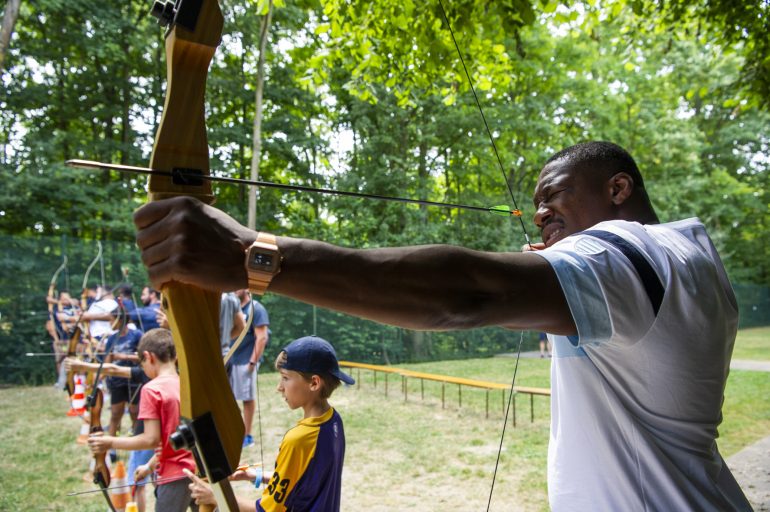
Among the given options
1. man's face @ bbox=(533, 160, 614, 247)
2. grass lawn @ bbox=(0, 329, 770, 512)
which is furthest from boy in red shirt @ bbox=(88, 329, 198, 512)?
man's face @ bbox=(533, 160, 614, 247)

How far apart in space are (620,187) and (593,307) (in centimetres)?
58

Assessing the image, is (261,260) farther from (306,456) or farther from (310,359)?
(310,359)

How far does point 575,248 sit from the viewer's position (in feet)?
3.31

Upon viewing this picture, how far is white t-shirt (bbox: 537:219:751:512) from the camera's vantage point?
993mm

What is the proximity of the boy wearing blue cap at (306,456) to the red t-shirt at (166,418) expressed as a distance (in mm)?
659

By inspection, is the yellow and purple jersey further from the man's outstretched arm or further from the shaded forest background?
the shaded forest background

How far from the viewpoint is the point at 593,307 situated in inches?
38.2

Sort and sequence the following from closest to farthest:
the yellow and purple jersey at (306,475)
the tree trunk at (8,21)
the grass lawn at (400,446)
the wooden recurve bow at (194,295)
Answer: the wooden recurve bow at (194,295), the yellow and purple jersey at (306,475), the grass lawn at (400,446), the tree trunk at (8,21)

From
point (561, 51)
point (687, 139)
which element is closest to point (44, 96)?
point (561, 51)

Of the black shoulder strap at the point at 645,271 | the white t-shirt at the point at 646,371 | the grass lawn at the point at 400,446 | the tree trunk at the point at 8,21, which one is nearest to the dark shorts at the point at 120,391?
the grass lawn at the point at 400,446

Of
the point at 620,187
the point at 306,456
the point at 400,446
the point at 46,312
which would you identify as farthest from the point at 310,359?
the point at 46,312

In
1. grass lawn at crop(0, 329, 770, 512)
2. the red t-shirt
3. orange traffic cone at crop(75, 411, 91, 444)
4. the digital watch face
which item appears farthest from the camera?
orange traffic cone at crop(75, 411, 91, 444)

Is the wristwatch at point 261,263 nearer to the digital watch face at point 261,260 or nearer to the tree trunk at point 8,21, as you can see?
the digital watch face at point 261,260

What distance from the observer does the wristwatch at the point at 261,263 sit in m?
0.85
